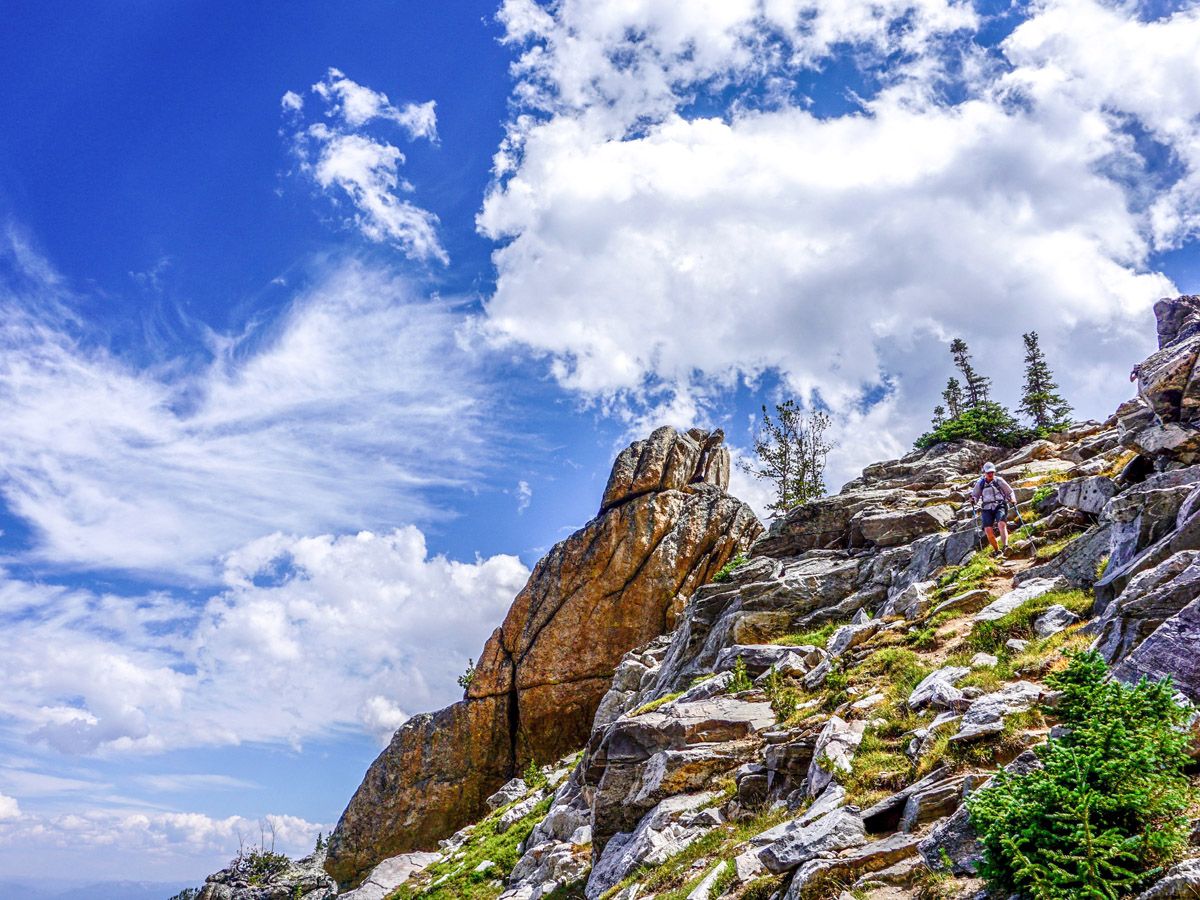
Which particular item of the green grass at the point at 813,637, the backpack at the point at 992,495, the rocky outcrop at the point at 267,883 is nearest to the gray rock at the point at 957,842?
the green grass at the point at 813,637

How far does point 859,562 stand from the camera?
98.0 ft

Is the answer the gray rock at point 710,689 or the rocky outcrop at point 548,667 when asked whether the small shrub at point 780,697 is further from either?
the rocky outcrop at point 548,667

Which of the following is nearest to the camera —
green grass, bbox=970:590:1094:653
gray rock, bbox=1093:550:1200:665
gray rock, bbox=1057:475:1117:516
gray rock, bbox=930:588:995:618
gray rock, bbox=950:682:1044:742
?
gray rock, bbox=950:682:1044:742

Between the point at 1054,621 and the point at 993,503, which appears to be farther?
the point at 993,503

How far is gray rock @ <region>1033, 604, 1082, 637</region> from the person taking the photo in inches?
578

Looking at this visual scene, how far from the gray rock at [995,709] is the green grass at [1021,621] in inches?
152

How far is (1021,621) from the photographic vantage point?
1570 cm

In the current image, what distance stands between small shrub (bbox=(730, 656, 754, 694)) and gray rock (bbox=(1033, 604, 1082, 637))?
755cm

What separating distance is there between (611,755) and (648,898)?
679 centimetres

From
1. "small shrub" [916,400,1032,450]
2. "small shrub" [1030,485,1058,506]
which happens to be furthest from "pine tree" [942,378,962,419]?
"small shrub" [1030,485,1058,506]

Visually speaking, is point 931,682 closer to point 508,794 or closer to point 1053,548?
point 1053,548

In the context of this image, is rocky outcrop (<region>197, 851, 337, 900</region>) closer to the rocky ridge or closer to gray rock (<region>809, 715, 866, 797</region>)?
the rocky ridge

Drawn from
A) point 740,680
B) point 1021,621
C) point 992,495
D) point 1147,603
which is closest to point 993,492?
point 992,495

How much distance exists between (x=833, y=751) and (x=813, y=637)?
12.8 m
